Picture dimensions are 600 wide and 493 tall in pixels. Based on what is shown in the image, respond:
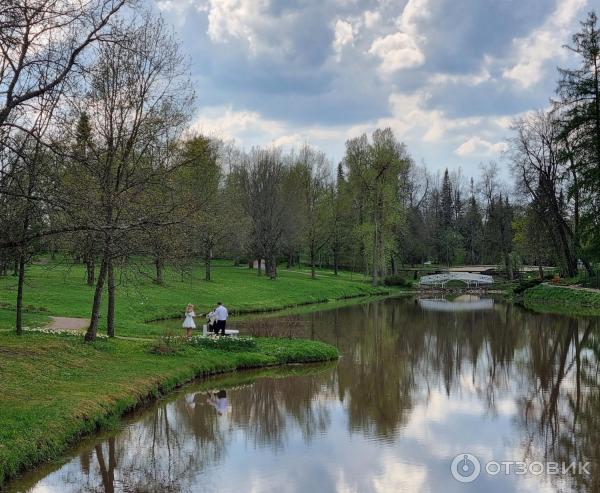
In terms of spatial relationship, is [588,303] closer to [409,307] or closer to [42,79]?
[409,307]

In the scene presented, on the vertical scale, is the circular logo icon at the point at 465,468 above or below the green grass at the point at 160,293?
below

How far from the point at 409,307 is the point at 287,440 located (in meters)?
35.4

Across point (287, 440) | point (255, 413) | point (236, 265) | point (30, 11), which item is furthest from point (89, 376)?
point (236, 265)

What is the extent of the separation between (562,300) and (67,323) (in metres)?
36.0

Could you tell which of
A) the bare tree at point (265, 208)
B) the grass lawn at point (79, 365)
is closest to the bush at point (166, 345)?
Result: the grass lawn at point (79, 365)

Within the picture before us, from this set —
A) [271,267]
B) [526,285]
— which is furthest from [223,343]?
[526,285]

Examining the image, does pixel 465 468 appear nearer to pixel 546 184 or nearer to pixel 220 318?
pixel 220 318

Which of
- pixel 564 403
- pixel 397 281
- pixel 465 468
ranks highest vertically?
pixel 397 281

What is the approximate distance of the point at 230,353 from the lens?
70.0 feet

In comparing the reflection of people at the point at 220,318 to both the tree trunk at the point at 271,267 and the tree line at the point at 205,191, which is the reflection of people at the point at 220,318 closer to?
the tree line at the point at 205,191

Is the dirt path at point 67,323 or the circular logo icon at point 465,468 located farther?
the dirt path at point 67,323

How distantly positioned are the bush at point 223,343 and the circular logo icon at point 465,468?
11071 mm

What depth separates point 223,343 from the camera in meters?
21.9

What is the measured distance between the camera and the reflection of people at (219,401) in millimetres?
15578
